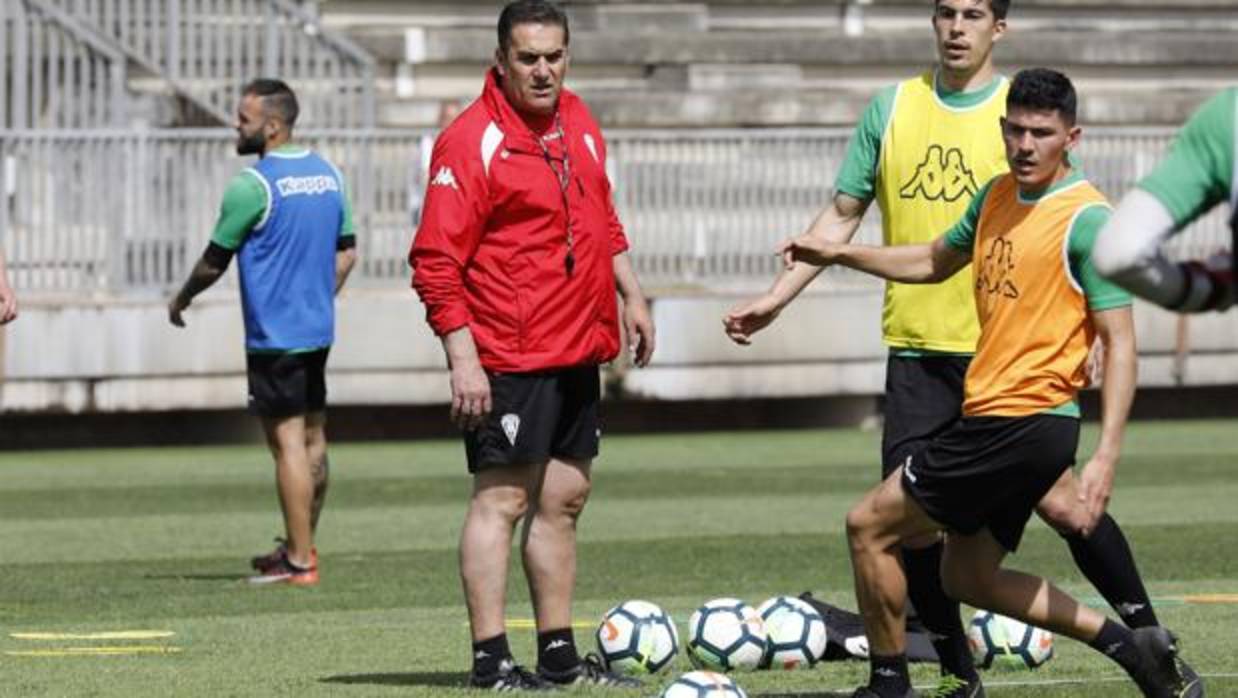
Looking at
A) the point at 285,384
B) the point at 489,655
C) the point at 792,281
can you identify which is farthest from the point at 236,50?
the point at 489,655

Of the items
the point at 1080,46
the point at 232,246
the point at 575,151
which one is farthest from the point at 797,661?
the point at 1080,46

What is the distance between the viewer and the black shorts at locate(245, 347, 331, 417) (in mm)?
13062

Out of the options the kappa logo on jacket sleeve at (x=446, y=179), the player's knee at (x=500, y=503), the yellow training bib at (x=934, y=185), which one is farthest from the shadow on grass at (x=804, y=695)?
the kappa logo on jacket sleeve at (x=446, y=179)

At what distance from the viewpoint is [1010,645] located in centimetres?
949

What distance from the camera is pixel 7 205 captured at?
2125 cm

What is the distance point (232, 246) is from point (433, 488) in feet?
17.1

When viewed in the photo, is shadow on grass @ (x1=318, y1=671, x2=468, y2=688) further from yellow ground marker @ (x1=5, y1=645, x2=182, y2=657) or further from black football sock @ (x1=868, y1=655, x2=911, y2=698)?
black football sock @ (x1=868, y1=655, x2=911, y2=698)

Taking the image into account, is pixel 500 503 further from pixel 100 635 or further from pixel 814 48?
pixel 814 48

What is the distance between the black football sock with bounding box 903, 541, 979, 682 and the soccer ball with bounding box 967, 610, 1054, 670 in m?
0.52

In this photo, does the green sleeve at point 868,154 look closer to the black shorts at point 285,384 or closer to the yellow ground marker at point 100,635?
the yellow ground marker at point 100,635

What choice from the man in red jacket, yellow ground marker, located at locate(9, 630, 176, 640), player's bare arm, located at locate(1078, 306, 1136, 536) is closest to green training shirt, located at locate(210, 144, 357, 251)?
yellow ground marker, located at locate(9, 630, 176, 640)

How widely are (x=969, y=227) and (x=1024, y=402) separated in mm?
575

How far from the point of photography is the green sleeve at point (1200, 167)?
6.14m

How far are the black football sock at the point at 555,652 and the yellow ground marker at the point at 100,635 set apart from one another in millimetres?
2244
